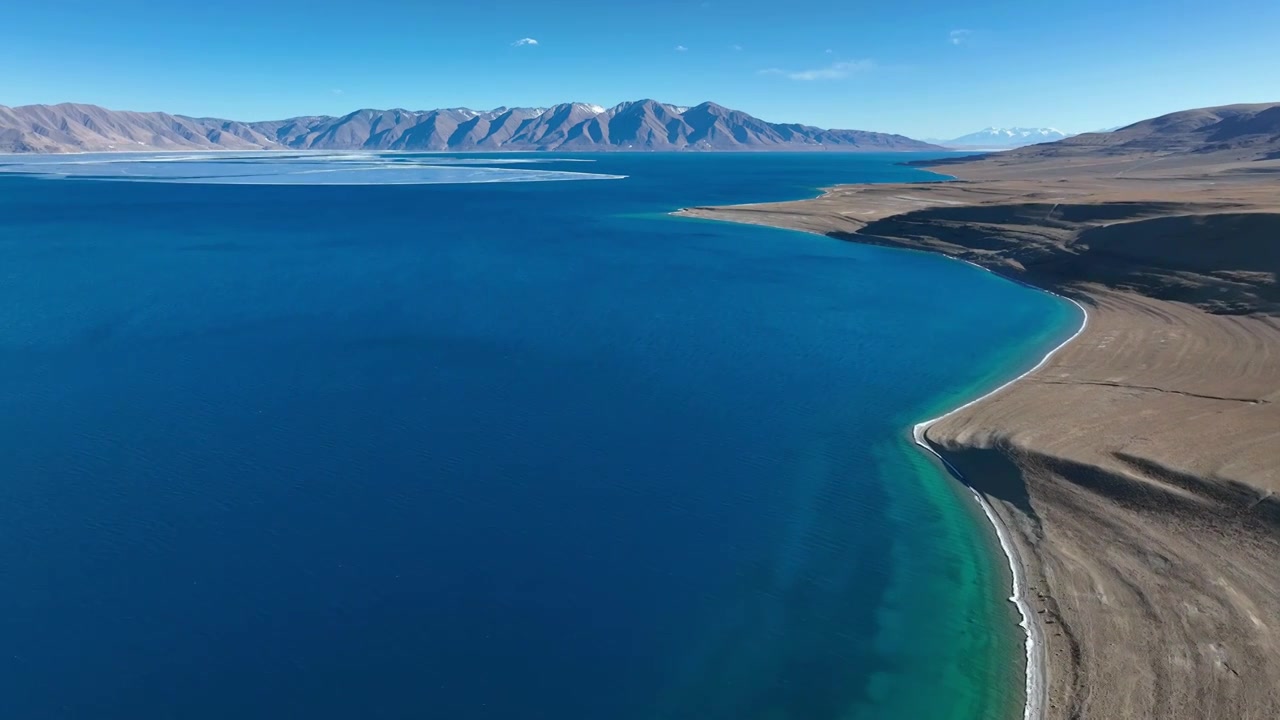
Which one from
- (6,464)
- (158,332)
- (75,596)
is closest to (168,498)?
(75,596)

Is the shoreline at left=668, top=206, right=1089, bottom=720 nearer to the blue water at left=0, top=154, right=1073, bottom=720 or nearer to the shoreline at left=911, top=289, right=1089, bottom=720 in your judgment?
the shoreline at left=911, top=289, right=1089, bottom=720

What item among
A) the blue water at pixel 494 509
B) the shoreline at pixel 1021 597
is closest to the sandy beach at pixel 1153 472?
the shoreline at pixel 1021 597

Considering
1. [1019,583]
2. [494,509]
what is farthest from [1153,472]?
[494,509]

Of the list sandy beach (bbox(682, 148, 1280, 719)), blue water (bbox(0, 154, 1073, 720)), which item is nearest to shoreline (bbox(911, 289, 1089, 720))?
sandy beach (bbox(682, 148, 1280, 719))

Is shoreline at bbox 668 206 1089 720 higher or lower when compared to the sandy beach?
lower

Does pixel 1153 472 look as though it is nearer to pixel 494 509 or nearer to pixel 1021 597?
pixel 1021 597

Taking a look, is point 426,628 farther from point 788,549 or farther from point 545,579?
point 788,549

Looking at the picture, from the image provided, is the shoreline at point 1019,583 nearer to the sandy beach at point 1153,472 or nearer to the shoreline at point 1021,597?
the shoreline at point 1021,597
